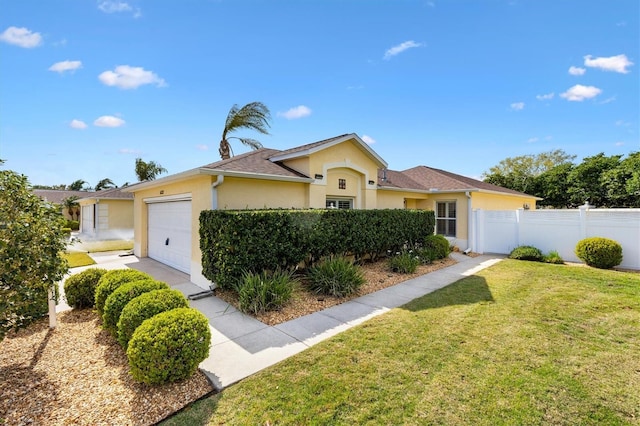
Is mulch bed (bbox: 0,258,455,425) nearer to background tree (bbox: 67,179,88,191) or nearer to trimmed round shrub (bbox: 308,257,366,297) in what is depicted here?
trimmed round shrub (bbox: 308,257,366,297)

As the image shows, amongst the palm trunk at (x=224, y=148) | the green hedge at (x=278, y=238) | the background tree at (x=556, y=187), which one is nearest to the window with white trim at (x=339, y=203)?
the green hedge at (x=278, y=238)

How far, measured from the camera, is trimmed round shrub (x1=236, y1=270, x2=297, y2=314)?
615 cm

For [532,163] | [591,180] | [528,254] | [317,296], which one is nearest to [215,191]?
[317,296]

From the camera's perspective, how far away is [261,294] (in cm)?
614

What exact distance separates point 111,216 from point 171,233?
1727 centimetres

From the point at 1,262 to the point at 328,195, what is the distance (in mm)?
9284

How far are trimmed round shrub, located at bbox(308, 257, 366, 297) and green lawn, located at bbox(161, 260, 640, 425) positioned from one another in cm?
157

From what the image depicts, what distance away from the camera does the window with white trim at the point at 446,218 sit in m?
15.5

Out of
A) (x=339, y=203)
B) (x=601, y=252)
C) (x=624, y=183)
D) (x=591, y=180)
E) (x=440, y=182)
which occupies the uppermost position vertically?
(x=591, y=180)

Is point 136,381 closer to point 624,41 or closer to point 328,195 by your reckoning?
point 328,195

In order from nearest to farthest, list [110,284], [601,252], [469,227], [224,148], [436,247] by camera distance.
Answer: [110,284]
[601,252]
[436,247]
[469,227]
[224,148]

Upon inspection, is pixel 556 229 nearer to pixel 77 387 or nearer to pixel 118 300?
pixel 118 300

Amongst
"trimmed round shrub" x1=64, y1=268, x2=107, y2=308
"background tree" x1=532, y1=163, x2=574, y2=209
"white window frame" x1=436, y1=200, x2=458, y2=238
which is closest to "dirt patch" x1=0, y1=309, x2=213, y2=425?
"trimmed round shrub" x1=64, y1=268, x2=107, y2=308

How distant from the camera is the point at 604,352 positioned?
4324 mm
